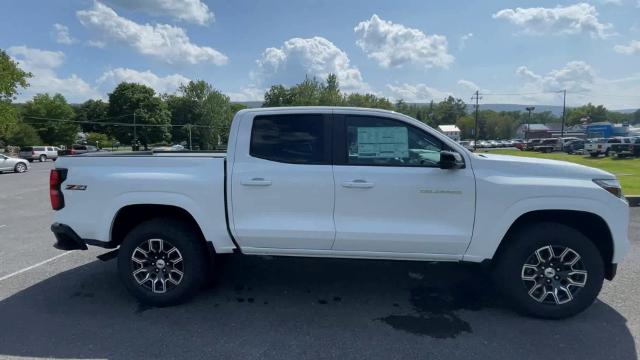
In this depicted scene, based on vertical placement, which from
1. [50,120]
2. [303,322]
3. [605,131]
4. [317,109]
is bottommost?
[303,322]

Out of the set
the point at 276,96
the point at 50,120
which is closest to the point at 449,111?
the point at 276,96

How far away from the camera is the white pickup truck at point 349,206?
145 inches

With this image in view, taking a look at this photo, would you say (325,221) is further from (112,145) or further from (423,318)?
(112,145)

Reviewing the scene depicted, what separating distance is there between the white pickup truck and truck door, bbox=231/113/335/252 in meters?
0.01

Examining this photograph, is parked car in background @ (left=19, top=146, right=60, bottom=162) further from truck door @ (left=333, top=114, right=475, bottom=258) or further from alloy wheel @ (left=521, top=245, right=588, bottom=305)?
alloy wheel @ (left=521, top=245, right=588, bottom=305)

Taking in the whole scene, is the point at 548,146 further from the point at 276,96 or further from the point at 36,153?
the point at 36,153

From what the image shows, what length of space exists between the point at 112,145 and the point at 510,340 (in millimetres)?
85993

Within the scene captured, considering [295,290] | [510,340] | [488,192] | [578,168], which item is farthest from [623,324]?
[295,290]

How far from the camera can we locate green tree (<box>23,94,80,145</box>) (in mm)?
70000

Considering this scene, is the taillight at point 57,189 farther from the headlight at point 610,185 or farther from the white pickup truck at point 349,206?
the headlight at point 610,185

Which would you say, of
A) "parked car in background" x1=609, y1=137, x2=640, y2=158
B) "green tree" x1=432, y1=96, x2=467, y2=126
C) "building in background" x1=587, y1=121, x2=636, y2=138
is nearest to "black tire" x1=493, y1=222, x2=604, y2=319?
"parked car in background" x1=609, y1=137, x2=640, y2=158

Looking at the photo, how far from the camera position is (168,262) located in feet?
13.3

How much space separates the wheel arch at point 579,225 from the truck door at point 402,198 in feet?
1.55

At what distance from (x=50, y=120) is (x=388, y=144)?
81.8 m
